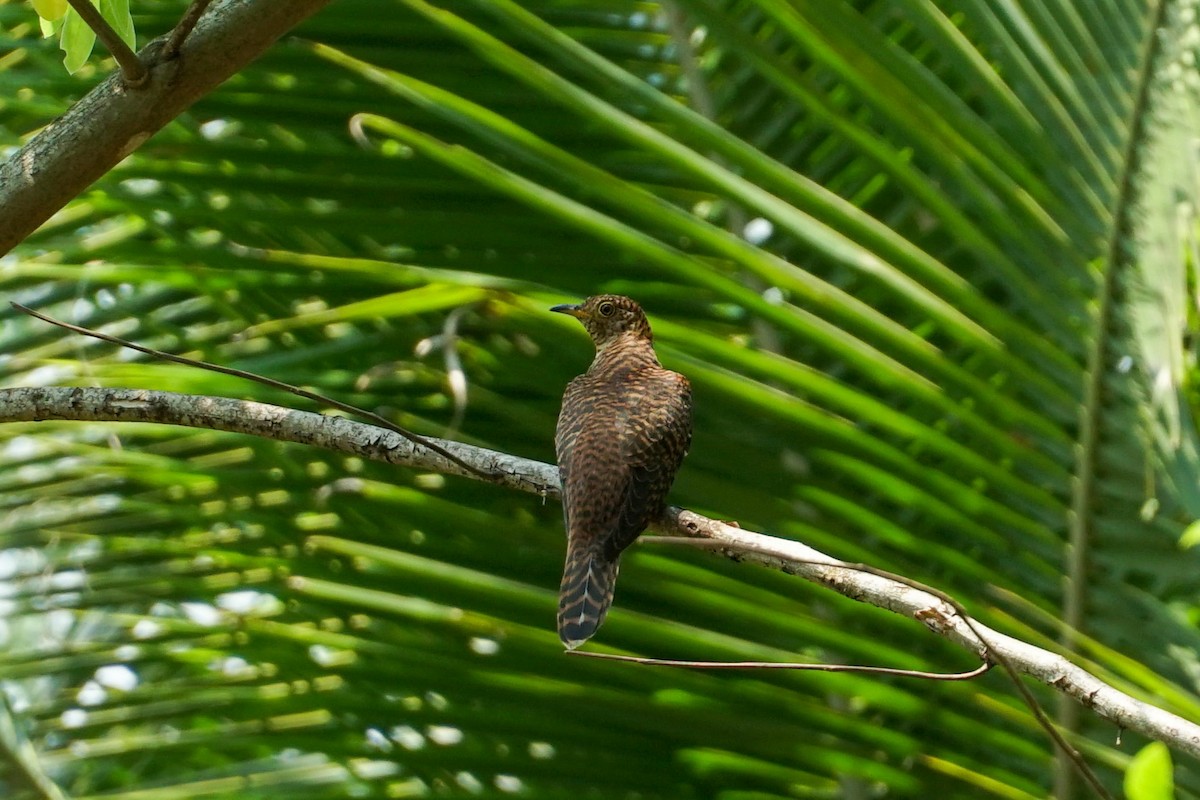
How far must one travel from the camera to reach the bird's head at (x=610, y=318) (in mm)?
3574

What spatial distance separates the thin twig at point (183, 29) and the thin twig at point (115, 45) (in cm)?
4

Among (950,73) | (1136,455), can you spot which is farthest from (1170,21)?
(1136,455)

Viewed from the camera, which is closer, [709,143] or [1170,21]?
[709,143]

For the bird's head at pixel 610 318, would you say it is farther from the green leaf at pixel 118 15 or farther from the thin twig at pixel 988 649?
the thin twig at pixel 988 649

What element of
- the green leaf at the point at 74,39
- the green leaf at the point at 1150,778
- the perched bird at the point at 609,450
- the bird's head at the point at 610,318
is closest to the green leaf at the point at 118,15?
the green leaf at the point at 74,39

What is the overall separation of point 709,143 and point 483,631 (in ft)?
3.44

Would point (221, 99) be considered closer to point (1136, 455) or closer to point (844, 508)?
point (844, 508)

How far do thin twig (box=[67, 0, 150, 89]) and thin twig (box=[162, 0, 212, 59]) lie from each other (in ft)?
0.14

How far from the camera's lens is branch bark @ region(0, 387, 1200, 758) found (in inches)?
64.4

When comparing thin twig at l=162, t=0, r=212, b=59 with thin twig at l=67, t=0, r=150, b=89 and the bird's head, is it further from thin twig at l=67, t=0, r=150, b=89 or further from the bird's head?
the bird's head

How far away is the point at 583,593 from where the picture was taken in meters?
2.66

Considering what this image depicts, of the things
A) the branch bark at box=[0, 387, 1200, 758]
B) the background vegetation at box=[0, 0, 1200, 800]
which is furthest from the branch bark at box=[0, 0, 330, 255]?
the background vegetation at box=[0, 0, 1200, 800]

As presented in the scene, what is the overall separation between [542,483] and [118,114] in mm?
938

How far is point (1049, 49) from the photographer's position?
307 centimetres
